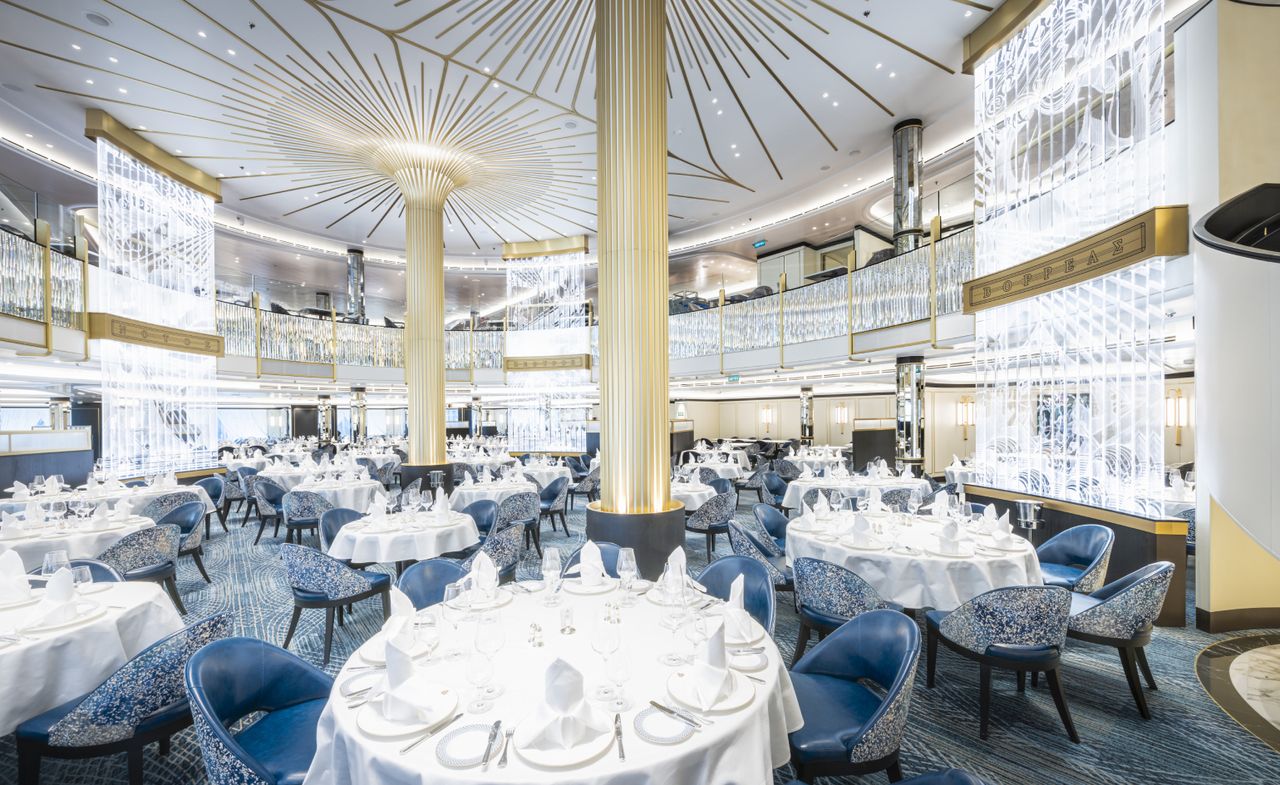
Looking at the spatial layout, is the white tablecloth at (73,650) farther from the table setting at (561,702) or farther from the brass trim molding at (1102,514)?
the brass trim molding at (1102,514)

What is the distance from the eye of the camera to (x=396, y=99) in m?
7.59

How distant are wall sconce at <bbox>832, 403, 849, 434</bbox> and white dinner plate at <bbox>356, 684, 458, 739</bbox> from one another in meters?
18.1

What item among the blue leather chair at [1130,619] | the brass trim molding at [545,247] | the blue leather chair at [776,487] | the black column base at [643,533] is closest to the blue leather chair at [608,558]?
the black column base at [643,533]

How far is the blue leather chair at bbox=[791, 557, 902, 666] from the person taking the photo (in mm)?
3188

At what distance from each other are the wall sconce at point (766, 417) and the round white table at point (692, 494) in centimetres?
1349

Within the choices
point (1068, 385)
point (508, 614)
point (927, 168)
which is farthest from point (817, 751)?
point (927, 168)

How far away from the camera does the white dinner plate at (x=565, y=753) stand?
1.43 m

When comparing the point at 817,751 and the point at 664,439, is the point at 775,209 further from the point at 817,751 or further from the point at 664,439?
the point at 817,751

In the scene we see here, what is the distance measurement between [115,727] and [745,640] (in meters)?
2.61

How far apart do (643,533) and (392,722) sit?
2.72m

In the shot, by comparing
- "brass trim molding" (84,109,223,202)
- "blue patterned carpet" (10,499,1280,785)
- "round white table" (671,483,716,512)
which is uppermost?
"brass trim molding" (84,109,223,202)

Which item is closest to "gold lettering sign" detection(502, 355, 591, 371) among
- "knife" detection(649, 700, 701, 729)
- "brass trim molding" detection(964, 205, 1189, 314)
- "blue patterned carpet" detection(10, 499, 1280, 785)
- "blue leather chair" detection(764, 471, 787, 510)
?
"blue leather chair" detection(764, 471, 787, 510)

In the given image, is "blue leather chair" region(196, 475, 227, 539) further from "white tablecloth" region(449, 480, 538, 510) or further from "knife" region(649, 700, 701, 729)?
"knife" region(649, 700, 701, 729)

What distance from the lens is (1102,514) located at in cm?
496
